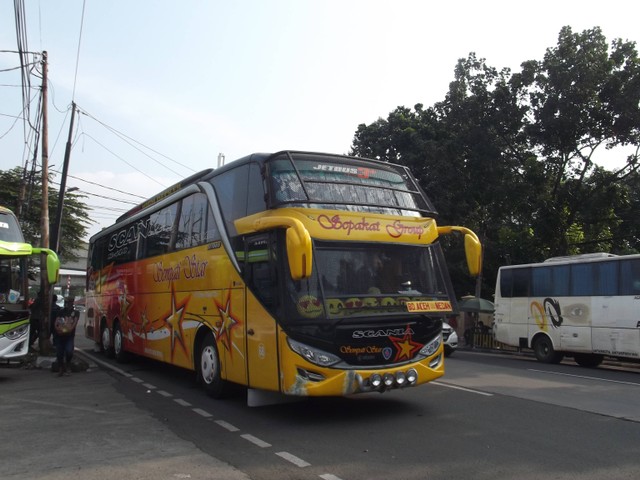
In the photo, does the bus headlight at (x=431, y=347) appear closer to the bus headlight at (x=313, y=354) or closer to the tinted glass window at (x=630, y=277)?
the bus headlight at (x=313, y=354)

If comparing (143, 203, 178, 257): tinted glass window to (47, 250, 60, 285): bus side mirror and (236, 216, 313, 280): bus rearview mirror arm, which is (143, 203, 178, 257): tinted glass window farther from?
(236, 216, 313, 280): bus rearview mirror arm

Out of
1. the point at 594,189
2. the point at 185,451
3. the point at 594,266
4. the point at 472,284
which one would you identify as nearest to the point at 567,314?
the point at 594,266

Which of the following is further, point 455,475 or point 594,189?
point 594,189

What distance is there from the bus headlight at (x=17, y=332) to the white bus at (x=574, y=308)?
14133 millimetres

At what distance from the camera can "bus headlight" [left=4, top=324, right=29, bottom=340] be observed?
11.3 metres

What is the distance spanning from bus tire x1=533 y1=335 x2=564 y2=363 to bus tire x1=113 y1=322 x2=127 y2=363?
40.2ft

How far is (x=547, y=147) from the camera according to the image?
21.7 meters

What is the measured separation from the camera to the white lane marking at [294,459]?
5.67m

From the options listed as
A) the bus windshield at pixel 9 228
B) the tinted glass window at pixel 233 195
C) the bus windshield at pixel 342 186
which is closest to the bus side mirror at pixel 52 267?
the bus windshield at pixel 9 228

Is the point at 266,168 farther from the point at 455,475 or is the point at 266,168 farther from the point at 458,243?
the point at 458,243

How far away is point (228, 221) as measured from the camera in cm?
860

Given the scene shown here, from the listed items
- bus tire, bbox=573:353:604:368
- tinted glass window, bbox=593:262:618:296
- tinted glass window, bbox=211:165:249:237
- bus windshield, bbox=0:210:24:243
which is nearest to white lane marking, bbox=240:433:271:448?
tinted glass window, bbox=211:165:249:237

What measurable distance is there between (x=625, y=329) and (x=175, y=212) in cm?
1169

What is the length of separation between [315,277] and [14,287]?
26.0 feet
